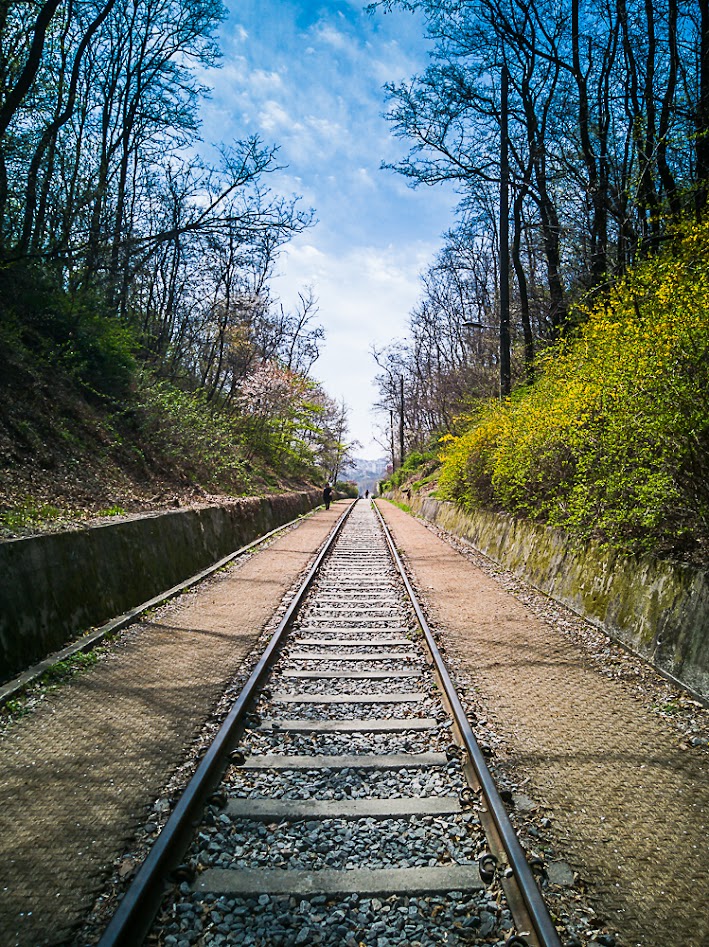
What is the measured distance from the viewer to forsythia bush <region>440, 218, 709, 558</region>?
16.8ft

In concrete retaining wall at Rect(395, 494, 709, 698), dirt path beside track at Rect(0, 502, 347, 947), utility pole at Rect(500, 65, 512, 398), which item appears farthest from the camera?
utility pole at Rect(500, 65, 512, 398)

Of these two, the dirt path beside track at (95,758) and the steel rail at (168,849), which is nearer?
the steel rail at (168,849)

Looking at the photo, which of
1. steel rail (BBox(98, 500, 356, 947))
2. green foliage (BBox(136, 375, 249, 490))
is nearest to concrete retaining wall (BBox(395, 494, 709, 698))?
steel rail (BBox(98, 500, 356, 947))

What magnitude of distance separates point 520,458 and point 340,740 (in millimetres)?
7136

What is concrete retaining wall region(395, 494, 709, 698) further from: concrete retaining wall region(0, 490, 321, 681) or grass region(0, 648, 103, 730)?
concrete retaining wall region(0, 490, 321, 681)

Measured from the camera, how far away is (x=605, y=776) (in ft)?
11.6

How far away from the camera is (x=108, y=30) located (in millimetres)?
15086

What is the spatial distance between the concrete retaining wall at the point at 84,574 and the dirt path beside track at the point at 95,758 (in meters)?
0.52

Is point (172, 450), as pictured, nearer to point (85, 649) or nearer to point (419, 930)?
point (85, 649)

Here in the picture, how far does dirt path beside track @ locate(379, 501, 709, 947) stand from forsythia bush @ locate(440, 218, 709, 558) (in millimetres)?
1681

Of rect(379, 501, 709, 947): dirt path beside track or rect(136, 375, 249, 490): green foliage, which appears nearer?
rect(379, 501, 709, 947): dirt path beside track

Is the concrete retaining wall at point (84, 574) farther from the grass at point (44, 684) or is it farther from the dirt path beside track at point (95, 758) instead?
the dirt path beside track at point (95, 758)

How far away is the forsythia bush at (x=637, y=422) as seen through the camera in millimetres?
5117

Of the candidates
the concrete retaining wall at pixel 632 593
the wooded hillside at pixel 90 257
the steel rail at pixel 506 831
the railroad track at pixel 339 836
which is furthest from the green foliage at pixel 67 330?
the steel rail at pixel 506 831
